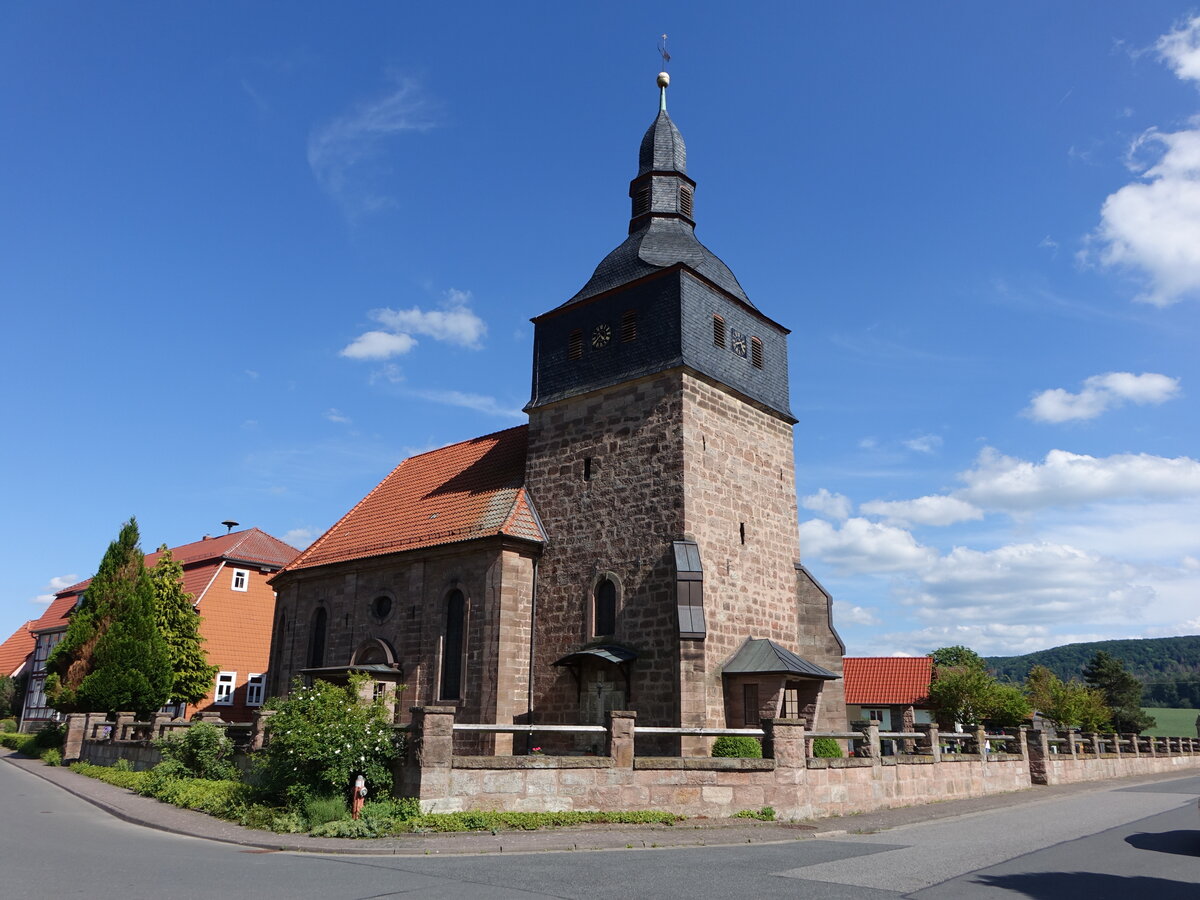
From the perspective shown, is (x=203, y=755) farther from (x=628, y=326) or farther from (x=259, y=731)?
(x=628, y=326)

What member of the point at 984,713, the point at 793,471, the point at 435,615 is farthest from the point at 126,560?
the point at 984,713

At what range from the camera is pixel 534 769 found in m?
14.9

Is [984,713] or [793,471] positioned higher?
[793,471]

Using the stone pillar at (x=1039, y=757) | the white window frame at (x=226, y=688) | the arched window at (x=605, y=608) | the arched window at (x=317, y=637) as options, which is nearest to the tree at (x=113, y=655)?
the arched window at (x=317, y=637)

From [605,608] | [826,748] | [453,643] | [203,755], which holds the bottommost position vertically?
[203,755]

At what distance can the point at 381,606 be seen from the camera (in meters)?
25.5

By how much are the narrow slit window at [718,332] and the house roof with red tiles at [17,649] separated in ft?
154

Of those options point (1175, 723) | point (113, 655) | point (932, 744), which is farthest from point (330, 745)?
point (1175, 723)

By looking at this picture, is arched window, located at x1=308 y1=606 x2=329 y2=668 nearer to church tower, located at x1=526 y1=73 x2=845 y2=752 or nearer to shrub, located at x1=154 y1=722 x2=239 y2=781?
shrub, located at x1=154 y1=722 x2=239 y2=781

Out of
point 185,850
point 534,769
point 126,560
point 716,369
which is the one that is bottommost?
point 185,850

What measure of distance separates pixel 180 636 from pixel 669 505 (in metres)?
22.1

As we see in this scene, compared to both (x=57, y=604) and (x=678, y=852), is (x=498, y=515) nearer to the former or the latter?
(x=678, y=852)

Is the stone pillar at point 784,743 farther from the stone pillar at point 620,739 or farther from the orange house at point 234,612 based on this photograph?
the orange house at point 234,612

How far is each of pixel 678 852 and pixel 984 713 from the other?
36.9m
